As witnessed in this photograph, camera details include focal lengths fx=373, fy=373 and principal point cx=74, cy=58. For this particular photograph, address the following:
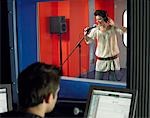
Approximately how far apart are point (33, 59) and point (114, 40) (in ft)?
3.16

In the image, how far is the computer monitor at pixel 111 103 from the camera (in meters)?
2.21

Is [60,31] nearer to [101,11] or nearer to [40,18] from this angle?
[40,18]

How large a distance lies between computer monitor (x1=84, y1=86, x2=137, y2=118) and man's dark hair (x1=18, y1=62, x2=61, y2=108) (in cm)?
69

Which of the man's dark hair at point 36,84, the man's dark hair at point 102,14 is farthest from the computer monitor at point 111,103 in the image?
the man's dark hair at point 102,14

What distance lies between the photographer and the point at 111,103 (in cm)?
228

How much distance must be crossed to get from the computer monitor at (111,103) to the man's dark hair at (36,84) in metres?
0.69

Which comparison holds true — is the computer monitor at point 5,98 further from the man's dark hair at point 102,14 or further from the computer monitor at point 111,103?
the man's dark hair at point 102,14

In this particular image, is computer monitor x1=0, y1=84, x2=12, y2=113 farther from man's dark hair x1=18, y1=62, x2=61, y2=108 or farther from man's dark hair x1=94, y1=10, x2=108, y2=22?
man's dark hair x1=94, y1=10, x2=108, y2=22

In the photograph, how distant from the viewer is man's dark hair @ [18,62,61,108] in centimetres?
162

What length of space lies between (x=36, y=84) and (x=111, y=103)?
2.57 feet

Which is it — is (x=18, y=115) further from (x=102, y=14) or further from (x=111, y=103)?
(x=102, y=14)

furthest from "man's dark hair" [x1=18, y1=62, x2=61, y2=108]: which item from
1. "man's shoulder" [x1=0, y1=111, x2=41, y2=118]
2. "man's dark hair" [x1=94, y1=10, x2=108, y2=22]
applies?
"man's dark hair" [x1=94, y1=10, x2=108, y2=22]

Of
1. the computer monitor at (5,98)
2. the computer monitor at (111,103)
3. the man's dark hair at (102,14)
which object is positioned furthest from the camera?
the man's dark hair at (102,14)

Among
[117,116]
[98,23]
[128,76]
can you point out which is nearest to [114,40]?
[98,23]
